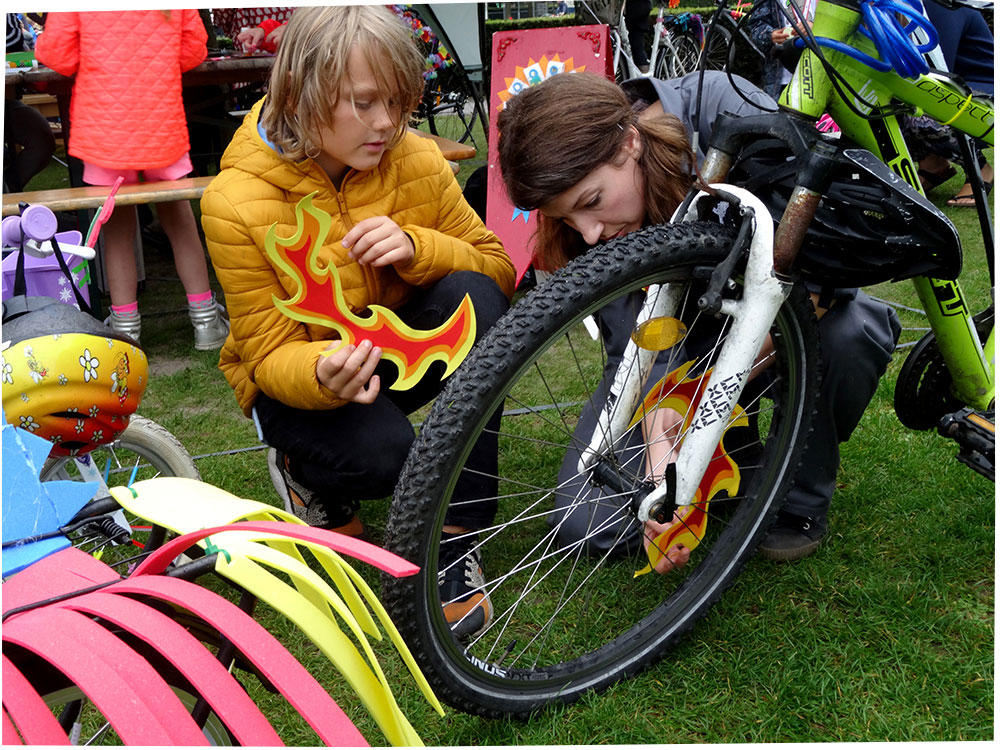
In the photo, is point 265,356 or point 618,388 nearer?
point 618,388

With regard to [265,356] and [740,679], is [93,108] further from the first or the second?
[740,679]

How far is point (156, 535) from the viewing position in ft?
3.66

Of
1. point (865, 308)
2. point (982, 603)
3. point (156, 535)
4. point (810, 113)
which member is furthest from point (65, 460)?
point (982, 603)

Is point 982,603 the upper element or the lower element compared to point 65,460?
lower

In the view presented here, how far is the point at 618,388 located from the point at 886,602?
69cm

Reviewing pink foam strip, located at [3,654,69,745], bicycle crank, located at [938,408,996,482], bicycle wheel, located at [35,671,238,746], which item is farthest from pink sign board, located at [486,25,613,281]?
pink foam strip, located at [3,654,69,745]

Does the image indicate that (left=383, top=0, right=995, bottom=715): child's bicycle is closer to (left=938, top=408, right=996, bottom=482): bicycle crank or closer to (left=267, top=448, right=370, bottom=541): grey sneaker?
(left=938, top=408, right=996, bottom=482): bicycle crank

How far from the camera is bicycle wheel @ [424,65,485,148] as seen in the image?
21.1 ft

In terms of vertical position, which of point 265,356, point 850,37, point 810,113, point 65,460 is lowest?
point 65,460

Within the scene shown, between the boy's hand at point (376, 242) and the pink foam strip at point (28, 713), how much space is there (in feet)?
3.18

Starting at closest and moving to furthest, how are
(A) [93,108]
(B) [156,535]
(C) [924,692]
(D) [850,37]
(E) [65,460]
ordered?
1. (B) [156,535]
2. (D) [850,37]
3. (C) [924,692]
4. (E) [65,460]
5. (A) [93,108]

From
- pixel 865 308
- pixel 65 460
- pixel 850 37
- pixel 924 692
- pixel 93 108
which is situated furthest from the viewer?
pixel 93 108

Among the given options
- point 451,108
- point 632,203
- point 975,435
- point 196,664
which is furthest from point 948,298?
point 451,108

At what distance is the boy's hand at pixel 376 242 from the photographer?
5.25 feet
